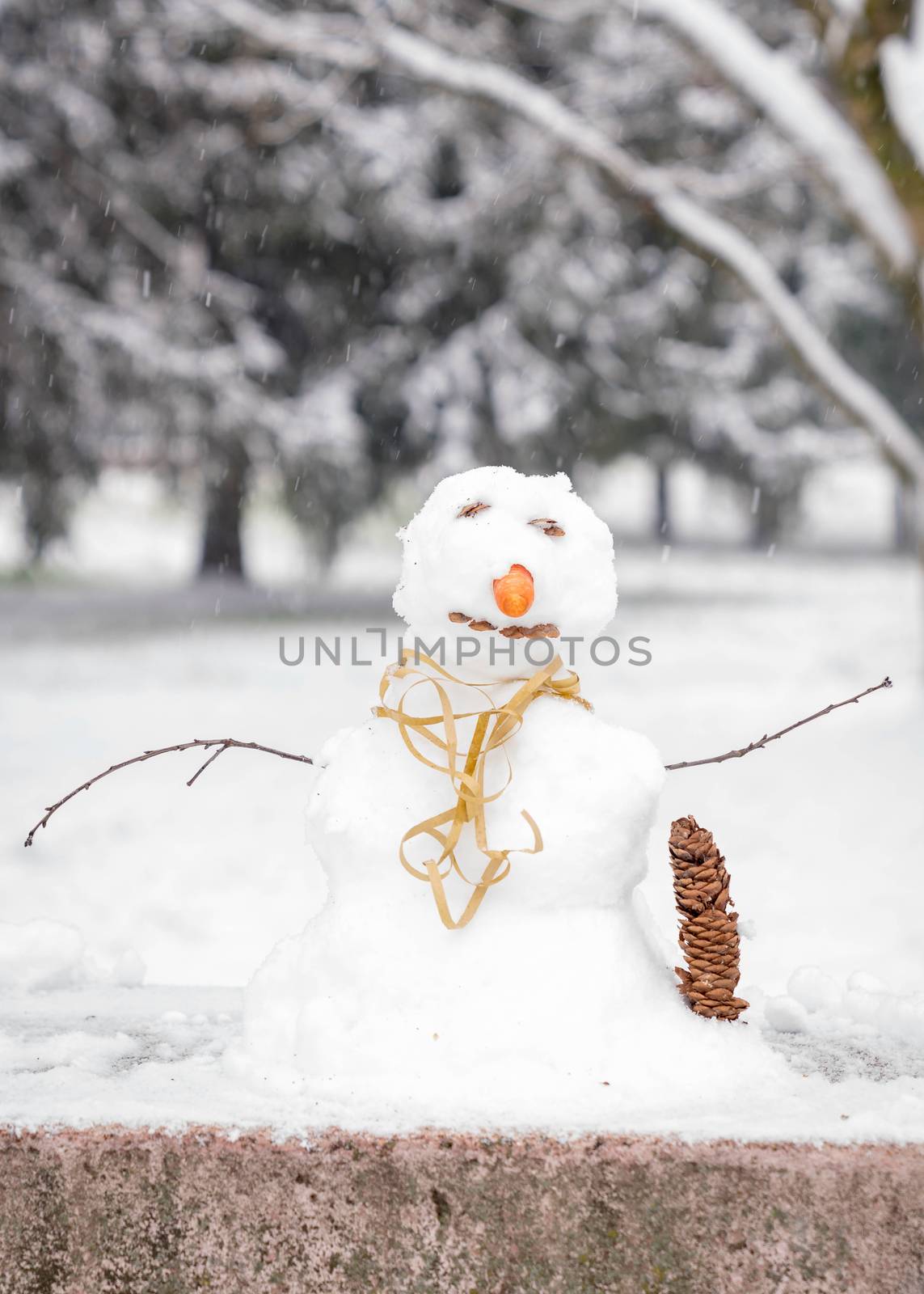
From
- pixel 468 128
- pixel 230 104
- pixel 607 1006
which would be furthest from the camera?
pixel 468 128

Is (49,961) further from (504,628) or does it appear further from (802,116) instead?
(802,116)

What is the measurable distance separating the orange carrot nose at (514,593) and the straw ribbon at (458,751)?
13cm

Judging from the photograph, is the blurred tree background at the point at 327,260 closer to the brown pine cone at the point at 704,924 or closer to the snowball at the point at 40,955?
the snowball at the point at 40,955

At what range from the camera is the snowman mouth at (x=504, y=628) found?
5.52 feet

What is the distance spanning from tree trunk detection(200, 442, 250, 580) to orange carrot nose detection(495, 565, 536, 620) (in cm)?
864

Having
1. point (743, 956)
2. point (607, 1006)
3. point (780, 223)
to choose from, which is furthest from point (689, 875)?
point (780, 223)

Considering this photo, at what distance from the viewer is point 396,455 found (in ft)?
38.6

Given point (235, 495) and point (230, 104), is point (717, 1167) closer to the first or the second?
point (230, 104)

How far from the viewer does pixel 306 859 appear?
14.6 ft

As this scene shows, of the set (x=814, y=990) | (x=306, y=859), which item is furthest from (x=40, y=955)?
(x=306, y=859)

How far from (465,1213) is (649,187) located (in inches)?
219

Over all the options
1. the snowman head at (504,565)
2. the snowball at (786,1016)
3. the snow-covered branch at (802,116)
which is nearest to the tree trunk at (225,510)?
the snow-covered branch at (802,116)

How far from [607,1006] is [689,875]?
0.20m

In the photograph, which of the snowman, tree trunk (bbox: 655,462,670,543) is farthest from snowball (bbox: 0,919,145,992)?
tree trunk (bbox: 655,462,670,543)
